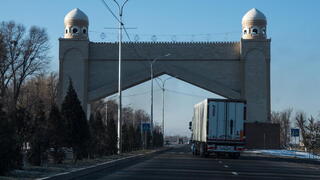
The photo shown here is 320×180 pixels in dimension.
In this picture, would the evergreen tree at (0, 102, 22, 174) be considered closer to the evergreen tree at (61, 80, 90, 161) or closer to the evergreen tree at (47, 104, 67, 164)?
the evergreen tree at (47, 104, 67, 164)

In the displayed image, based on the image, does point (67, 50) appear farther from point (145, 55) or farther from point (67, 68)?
point (145, 55)

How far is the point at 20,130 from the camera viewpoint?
21.5m

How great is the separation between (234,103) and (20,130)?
665 inches

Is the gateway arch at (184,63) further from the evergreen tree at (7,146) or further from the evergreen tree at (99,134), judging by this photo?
the evergreen tree at (7,146)

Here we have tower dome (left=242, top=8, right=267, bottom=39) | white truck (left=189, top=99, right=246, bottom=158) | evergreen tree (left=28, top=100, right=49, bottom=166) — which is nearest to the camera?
evergreen tree (left=28, top=100, right=49, bottom=166)

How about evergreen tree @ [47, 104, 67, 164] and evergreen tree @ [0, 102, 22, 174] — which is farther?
evergreen tree @ [47, 104, 67, 164]

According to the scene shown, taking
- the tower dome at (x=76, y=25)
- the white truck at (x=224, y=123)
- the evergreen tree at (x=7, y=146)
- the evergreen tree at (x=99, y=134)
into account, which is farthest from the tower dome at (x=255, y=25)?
the evergreen tree at (x=7, y=146)

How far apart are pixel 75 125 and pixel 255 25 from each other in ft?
184

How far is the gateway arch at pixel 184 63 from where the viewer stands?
7781cm

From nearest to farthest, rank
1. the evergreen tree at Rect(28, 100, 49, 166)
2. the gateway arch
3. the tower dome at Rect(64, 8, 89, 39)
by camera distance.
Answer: the evergreen tree at Rect(28, 100, 49, 166) → the gateway arch → the tower dome at Rect(64, 8, 89, 39)

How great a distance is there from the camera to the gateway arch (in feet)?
255

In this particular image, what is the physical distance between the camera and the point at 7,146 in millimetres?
16703

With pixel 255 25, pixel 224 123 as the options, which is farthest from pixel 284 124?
pixel 224 123

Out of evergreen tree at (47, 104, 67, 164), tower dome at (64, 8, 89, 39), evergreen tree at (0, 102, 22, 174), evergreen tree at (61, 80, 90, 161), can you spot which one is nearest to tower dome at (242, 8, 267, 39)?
tower dome at (64, 8, 89, 39)
